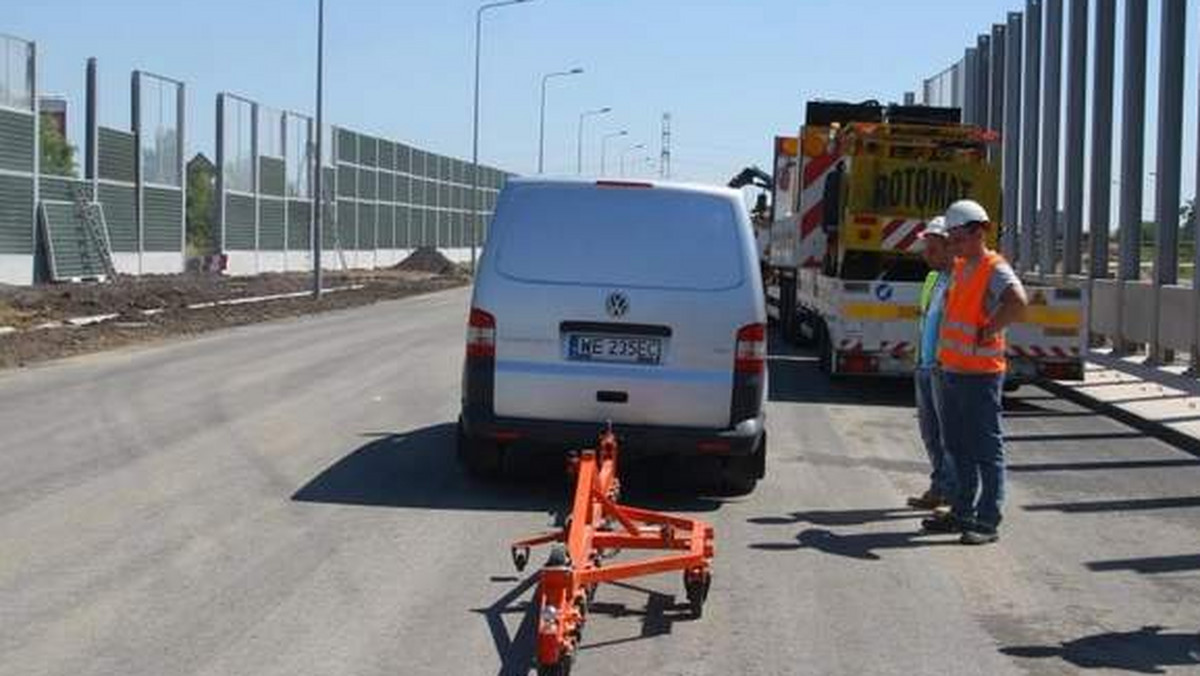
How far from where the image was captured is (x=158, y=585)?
691 cm

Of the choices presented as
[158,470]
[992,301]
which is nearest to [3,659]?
[158,470]

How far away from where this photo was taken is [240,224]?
5388 centimetres

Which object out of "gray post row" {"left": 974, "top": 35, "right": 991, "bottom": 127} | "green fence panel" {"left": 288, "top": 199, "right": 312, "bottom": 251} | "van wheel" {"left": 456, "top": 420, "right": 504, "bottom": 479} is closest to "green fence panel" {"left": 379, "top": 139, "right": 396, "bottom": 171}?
"green fence panel" {"left": 288, "top": 199, "right": 312, "bottom": 251}

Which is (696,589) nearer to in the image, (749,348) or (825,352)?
(749,348)

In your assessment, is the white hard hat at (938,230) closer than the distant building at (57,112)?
Yes

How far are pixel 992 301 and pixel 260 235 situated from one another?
4970 cm

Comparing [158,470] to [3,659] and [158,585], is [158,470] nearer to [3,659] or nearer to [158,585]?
[158,585]

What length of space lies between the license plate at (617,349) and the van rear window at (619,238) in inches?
12.8

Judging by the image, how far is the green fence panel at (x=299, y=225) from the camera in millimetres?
59812

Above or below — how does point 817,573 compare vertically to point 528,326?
below

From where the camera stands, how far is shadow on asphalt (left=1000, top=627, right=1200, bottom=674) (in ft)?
19.9

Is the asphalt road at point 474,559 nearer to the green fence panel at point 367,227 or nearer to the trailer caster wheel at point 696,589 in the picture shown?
the trailer caster wheel at point 696,589

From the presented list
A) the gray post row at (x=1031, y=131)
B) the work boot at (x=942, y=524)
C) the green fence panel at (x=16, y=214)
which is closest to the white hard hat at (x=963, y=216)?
the work boot at (x=942, y=524)

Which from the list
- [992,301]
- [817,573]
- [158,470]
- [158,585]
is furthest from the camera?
[158,470]
